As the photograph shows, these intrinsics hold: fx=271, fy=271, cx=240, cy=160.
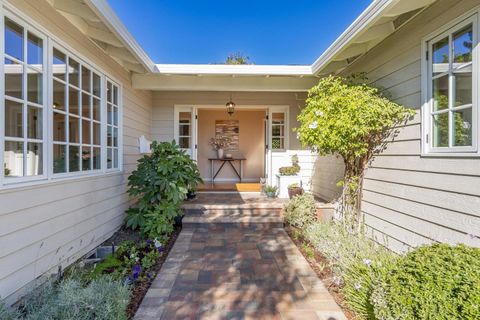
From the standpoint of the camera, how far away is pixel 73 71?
3.18 metres

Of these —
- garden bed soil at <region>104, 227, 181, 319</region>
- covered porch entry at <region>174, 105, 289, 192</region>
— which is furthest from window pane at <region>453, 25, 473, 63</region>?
covered porch entry at <region>174, 105, 289, 192</region>

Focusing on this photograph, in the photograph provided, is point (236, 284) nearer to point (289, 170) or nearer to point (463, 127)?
point (463, 127)

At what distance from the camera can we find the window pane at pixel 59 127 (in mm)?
→ 2854

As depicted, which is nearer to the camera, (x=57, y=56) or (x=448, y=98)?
(x=448, y=98)

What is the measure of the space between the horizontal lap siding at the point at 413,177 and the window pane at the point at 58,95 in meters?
3.82

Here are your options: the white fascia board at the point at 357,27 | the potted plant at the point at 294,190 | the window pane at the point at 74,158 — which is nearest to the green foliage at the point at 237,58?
the potted plant at the point at 294,190

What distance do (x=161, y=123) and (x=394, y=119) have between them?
4793 millimetres

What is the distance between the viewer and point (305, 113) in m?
3.82

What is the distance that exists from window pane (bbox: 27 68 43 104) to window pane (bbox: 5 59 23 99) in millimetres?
97

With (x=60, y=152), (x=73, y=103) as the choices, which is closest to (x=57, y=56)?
(x=73, y=103)

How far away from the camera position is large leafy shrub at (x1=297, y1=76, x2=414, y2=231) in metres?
3.15

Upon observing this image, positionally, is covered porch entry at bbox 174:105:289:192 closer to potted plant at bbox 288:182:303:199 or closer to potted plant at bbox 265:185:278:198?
potted plant at bbox 265:185:278:198

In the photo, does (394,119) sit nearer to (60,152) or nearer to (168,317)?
(168,317)

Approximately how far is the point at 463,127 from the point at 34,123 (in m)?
3.87
